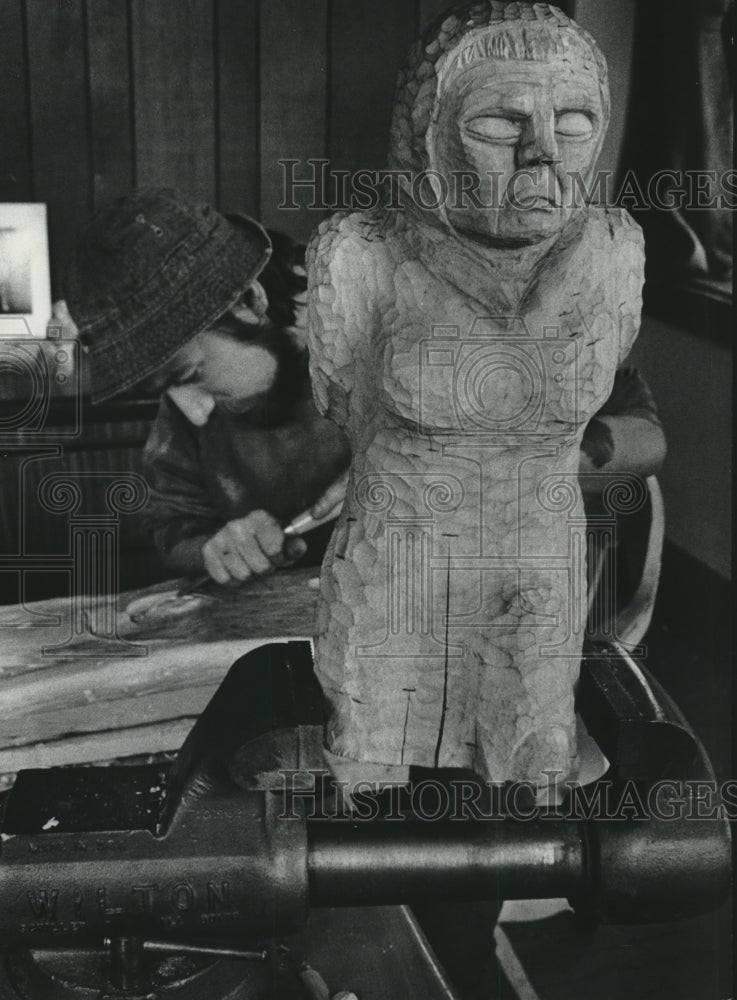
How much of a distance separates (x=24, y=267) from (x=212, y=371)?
1.18ft

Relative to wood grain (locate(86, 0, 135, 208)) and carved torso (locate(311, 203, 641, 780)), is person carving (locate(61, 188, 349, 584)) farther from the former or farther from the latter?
carved torso (locate(311, 203, 641, 780))

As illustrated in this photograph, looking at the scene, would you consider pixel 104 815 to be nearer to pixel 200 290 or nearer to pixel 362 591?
pixel 362 591

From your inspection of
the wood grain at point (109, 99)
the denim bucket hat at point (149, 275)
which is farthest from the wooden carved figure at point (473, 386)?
the wood grain at point (109, 99)

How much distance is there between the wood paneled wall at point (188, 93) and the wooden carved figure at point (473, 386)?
76 cm

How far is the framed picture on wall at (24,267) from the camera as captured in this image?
7.02ft

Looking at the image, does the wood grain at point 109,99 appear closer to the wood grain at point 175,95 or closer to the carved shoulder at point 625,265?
the wood grain at point 175,95

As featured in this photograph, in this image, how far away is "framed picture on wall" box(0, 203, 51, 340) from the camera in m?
2.14

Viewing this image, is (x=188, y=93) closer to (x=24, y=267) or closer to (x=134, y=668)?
(x=24, y=267)

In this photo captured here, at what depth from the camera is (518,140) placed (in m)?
1.35

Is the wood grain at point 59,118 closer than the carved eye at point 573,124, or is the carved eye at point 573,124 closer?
the carved eye at point 573,124

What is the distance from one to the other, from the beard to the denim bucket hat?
15 cm

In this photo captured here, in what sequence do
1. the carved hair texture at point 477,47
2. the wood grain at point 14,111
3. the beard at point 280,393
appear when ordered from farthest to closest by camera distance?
the beard at point 280,393
the wood grain at point 14,111
the carved hair texture at point 477,47

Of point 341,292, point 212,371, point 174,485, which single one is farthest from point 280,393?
point 341,292

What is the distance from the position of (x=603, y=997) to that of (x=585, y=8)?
1609 millimetres
